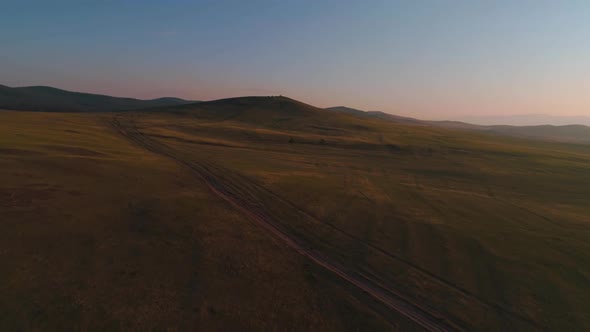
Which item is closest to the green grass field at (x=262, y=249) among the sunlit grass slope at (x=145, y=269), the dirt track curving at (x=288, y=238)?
the sunlit grass slope at (x=145, y=269)

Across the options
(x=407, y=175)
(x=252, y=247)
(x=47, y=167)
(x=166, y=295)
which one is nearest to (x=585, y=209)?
(x=407, y=175)

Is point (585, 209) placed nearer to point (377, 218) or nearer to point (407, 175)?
point (407, 175)

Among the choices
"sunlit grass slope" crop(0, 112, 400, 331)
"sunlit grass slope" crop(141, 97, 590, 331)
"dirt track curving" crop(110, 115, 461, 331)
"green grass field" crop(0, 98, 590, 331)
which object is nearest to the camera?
"sunlit grass slope" crop(0, 112, 400, 331)

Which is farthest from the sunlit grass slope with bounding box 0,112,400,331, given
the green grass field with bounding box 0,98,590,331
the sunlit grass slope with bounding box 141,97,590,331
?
the sunlit grass slope with bounding box 141,97,590,331

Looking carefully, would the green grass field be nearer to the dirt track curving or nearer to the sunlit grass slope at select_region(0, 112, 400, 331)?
the sunlit grass slope at select_region(0, 112, 400, 331)

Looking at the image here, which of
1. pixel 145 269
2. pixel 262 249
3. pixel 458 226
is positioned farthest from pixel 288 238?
pixel 458 226
